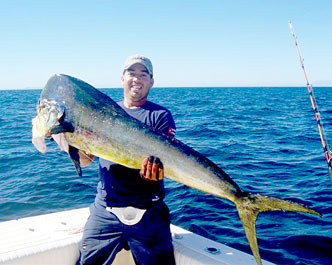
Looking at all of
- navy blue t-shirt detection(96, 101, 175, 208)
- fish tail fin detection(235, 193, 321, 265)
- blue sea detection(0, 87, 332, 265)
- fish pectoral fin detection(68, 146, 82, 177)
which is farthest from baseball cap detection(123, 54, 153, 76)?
blue sea detection(0, 87, 332, 265)

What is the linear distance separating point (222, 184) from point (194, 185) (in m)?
0.22

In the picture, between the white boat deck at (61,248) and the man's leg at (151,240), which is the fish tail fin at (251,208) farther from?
the man's leg at (151,240)

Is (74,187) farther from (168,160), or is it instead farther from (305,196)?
(168,160)

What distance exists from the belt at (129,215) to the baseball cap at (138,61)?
1409 millimetres

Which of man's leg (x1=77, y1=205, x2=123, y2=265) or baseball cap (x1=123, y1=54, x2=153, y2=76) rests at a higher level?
baseball cap (x1=123, y1=54, x2=153, y2=76)

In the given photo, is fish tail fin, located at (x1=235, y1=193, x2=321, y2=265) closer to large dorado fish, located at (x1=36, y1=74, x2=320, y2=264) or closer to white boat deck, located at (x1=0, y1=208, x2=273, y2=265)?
large dorado fish, located at (x1=36, y1=74, x2=320, y2=264)

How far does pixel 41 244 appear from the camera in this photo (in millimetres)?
3355

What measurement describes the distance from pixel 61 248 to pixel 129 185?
106 cm

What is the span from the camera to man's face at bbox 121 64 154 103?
3.29 metres

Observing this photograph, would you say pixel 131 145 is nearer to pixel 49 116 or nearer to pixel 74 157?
pixel 74 157

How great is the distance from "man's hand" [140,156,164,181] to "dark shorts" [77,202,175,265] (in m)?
0.71

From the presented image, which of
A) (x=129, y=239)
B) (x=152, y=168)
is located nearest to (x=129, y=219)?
(x=129, y=239)

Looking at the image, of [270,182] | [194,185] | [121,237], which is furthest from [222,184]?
[270,182]

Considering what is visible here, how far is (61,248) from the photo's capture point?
338cm
